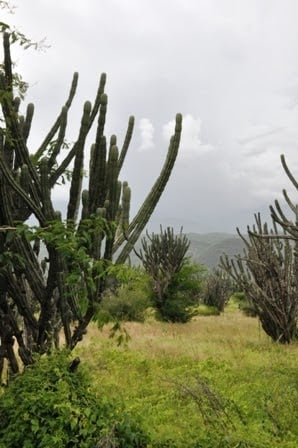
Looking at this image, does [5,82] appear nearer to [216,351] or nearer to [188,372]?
[188,372]

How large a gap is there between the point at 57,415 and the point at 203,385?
64.4 inches

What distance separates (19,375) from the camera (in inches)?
187

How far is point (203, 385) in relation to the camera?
5094 mm

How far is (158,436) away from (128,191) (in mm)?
2653

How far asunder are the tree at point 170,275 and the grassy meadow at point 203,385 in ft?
12.2

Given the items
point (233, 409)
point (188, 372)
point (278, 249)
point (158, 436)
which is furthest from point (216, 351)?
point (158, 436)

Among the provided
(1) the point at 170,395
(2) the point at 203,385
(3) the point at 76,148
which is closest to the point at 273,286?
(1) the point at 170,395

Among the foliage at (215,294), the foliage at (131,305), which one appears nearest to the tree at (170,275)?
the foliage at (131,305)

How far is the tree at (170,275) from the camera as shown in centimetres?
1814

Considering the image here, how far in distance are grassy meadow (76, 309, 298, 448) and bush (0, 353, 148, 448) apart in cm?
43

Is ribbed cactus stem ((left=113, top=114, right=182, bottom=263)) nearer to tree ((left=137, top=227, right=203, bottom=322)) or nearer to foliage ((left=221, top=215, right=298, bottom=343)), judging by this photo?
foliage ((left=221, top=215, right=298, bottom=343))

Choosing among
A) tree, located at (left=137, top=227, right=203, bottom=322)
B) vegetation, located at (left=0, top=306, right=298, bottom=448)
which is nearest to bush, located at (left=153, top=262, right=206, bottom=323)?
tree, located at (left=137, top=227, right=203, bottom=322)

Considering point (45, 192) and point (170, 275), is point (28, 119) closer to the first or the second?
point (45, 192)

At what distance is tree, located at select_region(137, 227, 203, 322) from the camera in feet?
59.5
